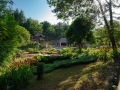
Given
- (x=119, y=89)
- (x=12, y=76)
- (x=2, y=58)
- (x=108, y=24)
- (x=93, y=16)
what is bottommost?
(x=119, y=89)

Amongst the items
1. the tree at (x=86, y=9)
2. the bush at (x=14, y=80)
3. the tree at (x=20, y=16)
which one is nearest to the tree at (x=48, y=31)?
the tree at (x=20, y=16)

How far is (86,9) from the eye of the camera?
13.0 m

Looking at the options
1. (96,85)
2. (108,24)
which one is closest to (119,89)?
(96,85)

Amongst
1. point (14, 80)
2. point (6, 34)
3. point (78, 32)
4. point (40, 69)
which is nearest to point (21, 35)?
point (40, 69)

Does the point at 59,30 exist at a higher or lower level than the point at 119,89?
higher

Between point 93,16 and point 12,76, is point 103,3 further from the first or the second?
point 12,76

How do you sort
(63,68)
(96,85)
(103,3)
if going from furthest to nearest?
(103,3) < (63,68) < (96,85)

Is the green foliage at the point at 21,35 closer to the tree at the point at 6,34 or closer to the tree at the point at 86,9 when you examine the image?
the tree at the point at 6,34

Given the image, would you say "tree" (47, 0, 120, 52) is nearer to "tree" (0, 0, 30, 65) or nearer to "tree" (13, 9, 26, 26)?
"tree" (0, 0, 30, 65)

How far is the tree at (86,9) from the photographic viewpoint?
1193 centimetres

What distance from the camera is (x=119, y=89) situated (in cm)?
521

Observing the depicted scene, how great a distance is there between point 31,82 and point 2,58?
1651 mm

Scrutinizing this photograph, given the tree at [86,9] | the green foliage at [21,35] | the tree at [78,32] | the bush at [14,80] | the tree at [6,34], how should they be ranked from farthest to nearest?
1. the tree at [78,32]
2. the tree at [86,9]
3. the green foliage at [21,35]
4. the bush at [14,80]
5. the tree at [6,34]

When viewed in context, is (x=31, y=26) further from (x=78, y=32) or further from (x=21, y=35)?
(x=21, y=35)
